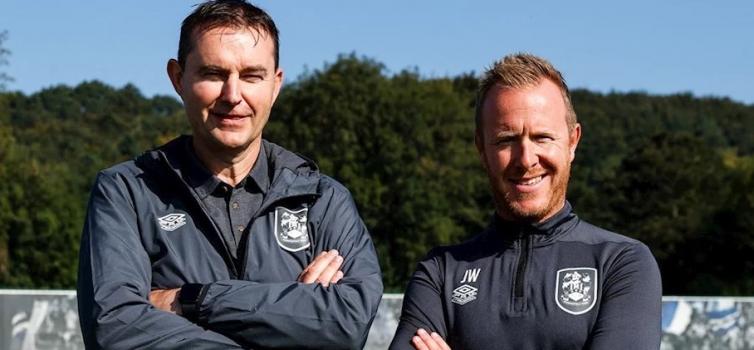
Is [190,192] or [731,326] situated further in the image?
[731,326]

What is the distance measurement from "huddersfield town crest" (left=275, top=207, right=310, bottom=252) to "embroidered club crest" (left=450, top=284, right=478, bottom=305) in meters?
0.51

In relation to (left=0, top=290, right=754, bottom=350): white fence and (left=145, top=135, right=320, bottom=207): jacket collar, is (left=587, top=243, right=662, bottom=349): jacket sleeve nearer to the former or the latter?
(left=145, top=135, right=320, bottom=207): jacket collar

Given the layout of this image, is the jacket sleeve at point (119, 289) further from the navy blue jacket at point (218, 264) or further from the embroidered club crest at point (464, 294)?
the embroidered club crest at point (464, 294)

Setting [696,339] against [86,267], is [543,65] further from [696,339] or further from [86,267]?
[696,339]

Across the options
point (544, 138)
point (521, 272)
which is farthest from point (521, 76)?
point (521, 272)

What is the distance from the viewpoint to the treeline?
56.9 m

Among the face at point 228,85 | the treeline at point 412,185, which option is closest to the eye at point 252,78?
the face at point 228,85

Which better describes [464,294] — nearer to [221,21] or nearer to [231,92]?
[231,92]

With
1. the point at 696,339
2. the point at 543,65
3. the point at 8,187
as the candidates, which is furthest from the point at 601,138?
the point at 543,65

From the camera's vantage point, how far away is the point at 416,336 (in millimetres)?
4363

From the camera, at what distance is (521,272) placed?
434 cm

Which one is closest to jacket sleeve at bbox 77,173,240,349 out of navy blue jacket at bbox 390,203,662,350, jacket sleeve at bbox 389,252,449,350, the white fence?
jacket sleeve at bbox 389,252,449,350

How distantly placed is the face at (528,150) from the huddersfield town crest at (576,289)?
0.73ft

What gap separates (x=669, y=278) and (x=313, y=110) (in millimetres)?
17500
